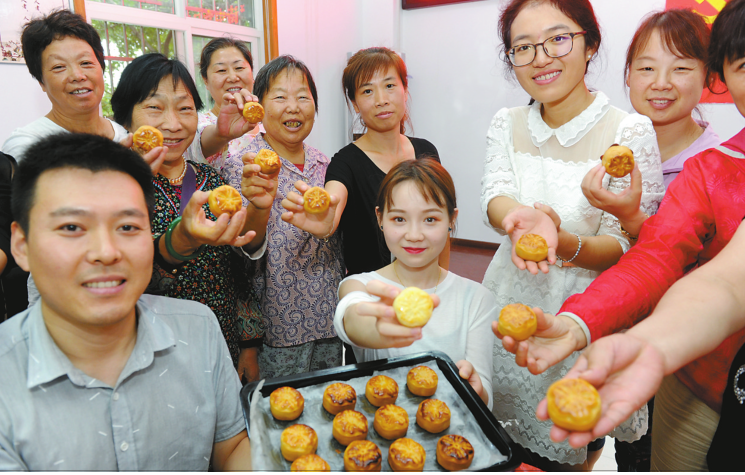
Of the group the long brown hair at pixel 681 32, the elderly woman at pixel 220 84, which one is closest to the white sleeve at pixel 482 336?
the long brown hair at pixel 681 32

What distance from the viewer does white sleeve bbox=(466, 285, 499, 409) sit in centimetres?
152

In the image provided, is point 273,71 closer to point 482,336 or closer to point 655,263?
point 482,336

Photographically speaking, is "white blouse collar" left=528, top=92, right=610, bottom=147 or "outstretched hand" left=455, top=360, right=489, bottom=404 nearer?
"outstretched hand" left=455, top=360, right=489, bottom=404

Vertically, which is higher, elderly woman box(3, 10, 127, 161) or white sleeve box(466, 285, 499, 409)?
elderly woman box(3, 10, 127, 161)

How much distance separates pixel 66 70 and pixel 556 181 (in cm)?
209

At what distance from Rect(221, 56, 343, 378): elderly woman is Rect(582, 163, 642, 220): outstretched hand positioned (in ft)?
3.98

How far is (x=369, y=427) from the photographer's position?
132 cm

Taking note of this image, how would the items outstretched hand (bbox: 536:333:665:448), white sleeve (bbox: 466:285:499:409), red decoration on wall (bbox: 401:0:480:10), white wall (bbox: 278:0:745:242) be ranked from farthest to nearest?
red decoration on wall (bbox: 401:0:480:10), white wall (bbox: 278:0:745:242), white sleeve (bbox: 466:285:499:409), outstretched hand (bbox: 536:333:665:448)

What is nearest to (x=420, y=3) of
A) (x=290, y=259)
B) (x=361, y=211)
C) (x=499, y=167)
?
(x=361, y=211)

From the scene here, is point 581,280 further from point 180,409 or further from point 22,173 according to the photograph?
point 22,173

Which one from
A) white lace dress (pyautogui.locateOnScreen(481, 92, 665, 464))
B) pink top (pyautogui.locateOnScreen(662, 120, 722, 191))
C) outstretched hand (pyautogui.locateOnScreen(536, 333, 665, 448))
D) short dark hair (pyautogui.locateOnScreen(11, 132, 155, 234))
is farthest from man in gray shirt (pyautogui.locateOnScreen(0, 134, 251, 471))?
pink top (pyautogui.locateOnScreen(662, 120, 722, 191))

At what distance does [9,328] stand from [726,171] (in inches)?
76.6

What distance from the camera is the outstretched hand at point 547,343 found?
109 cm

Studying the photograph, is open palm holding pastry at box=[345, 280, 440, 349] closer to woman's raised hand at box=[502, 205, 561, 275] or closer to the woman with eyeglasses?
woman's raised hand at box=[502, 205, 561, 275]
